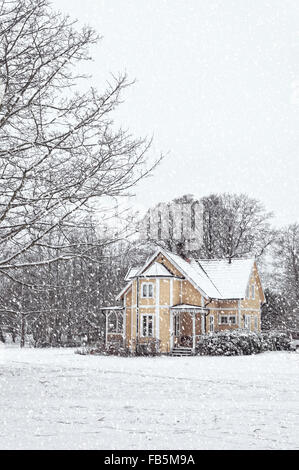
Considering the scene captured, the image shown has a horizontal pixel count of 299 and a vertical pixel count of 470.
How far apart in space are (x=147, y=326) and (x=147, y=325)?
0.06 metres

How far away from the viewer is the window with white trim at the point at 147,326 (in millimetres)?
30750

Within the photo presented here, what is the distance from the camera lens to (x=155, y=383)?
1434cm

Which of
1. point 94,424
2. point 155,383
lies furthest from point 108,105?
point 155,383

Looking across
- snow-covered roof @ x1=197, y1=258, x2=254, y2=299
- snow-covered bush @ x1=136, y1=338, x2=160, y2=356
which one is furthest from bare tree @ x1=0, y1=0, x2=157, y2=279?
snow-covered roof @ x1=197, y1=258, x2=254, y2=299

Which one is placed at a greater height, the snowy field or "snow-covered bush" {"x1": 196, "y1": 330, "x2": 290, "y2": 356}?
"snow-covered bush" {"x1": 196, "y1": 330, "x2": 290, "y2": 356}

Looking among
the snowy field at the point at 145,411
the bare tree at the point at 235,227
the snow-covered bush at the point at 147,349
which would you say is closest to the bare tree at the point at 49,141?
the snowy field at the point at 145,411

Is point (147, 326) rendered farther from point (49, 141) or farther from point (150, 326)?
point (49, 141)

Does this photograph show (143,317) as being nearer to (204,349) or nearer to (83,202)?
(204,349)

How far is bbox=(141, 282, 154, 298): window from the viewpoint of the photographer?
101ft

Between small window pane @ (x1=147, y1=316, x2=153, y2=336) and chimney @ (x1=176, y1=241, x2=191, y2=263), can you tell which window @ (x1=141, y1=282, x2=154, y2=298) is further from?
chimney @ (x1=176, y1=241, x2=191, y2=263)

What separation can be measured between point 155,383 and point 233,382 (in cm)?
223

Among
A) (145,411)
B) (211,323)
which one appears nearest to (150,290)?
(211,323)

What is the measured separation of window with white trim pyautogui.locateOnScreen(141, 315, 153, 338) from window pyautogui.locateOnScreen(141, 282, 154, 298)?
118 cm

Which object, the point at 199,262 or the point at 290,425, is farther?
the point at 199,262
